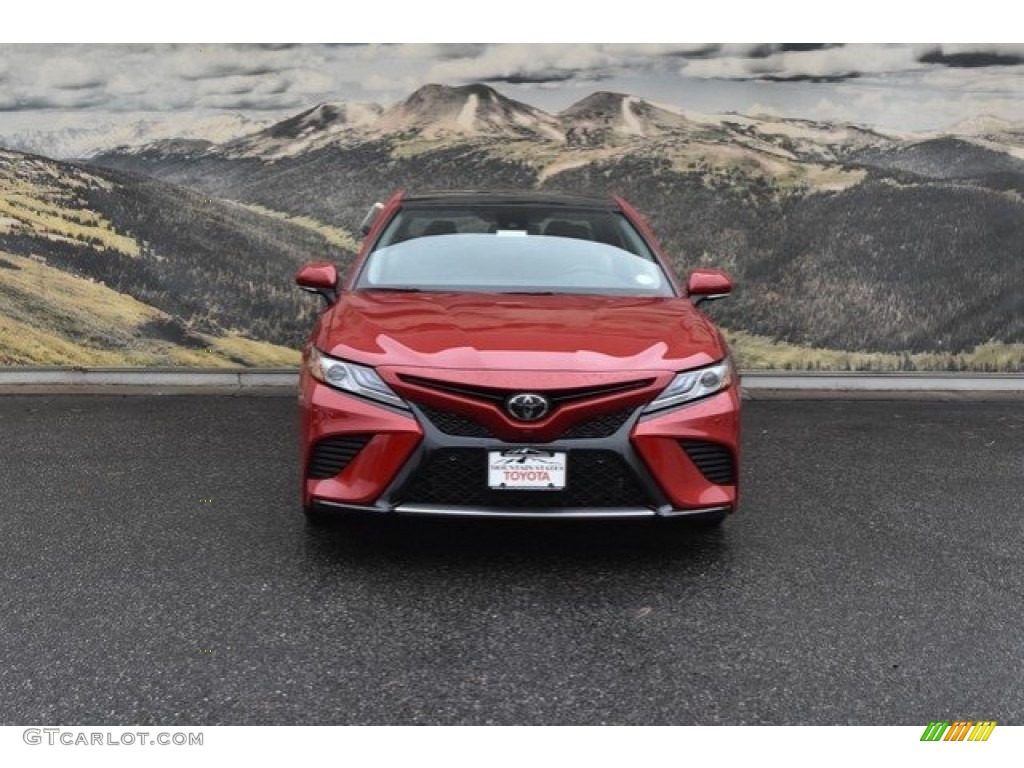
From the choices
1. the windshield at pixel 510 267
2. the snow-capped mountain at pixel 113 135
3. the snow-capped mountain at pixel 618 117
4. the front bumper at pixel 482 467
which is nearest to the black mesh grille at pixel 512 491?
the front bumper at pixel 482 467

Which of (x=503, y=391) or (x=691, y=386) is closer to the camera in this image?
(x=503, y=391)

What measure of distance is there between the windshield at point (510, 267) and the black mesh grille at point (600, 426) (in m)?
1.08

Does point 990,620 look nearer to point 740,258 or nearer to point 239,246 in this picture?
point 740,258

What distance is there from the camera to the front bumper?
3.70 m

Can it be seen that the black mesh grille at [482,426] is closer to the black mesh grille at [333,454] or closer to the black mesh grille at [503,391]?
the black mesh grille at [503,391]

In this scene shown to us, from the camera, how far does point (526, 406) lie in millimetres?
3676

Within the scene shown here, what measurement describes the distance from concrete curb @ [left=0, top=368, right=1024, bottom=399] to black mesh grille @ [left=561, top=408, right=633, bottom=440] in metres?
4.60

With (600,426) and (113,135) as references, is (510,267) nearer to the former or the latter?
(600,426)

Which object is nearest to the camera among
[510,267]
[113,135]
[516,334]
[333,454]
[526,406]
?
[526,406]

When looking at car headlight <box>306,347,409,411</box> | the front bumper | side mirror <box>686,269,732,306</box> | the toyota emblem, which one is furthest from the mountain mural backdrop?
the toyota emblem

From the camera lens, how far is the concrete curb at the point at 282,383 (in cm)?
A: 802

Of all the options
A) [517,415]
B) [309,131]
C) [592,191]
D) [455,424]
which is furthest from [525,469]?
[309,131]
